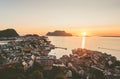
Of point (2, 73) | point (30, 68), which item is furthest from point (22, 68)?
point (2, 73)

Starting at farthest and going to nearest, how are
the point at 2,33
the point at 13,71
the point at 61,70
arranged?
1. the point at 2,33
2. the point at 61,70
3. the point at 13,71

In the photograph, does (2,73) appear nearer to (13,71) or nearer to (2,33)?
(13,71)

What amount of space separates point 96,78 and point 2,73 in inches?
384

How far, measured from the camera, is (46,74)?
26734 millimetres

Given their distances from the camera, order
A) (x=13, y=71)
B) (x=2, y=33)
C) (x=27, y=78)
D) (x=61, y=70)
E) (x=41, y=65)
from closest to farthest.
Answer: (x=27, y=78)
(x=13, y=71)
(x=61, y=70)
(x=41, y=65)
(x=2, y=33)

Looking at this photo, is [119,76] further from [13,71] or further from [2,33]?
[2,33]

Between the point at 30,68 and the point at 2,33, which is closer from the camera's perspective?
the point at 30,68

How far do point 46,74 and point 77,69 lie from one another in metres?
4.92

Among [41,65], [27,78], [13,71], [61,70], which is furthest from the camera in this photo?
[41,65]

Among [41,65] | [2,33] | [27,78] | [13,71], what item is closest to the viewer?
[27,78]

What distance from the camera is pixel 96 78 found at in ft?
87.3

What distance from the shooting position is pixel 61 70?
27.9 m

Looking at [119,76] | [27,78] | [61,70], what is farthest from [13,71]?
[119,76]

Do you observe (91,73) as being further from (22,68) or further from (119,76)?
(22,68)
